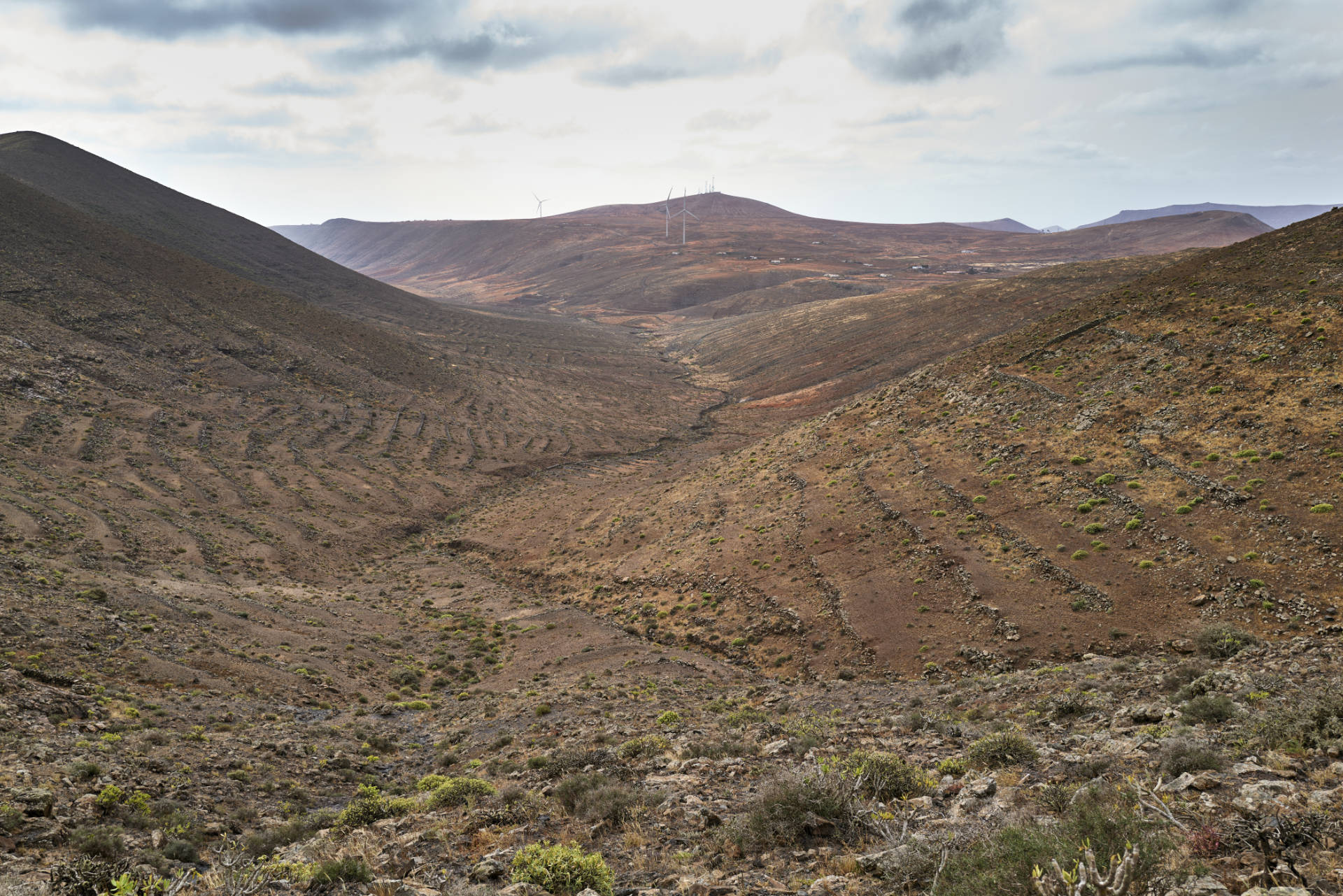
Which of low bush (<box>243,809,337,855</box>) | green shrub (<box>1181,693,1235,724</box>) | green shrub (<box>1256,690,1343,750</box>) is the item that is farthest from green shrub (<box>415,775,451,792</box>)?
green shrub (<box>1256,690,1343,750</box>)

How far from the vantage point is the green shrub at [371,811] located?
10836 mm

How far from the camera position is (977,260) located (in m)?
166

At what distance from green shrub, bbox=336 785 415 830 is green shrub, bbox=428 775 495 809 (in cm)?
42

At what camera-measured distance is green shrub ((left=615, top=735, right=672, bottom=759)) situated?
1293 centimetres

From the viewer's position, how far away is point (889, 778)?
375 inches

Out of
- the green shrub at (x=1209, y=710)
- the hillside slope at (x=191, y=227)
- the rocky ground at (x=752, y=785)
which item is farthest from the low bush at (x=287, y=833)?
the hillside slope at (x=191, y=227)

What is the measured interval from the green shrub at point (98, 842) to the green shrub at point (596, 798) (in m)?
6.09

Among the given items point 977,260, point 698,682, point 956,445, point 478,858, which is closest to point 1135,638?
point 698,682

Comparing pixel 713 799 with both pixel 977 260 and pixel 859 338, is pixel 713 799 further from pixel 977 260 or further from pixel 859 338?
pixel 977 260

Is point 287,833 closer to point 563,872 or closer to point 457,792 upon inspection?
point 457,792

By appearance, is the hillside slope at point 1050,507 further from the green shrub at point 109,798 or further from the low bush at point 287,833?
the green shrub at point 109,798

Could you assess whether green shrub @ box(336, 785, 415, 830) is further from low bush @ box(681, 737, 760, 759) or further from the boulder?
low bush @ box(681, 737, 760, 759)

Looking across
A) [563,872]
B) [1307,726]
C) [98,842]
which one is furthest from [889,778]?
[98,842]

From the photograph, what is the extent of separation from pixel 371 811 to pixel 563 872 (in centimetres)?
521
